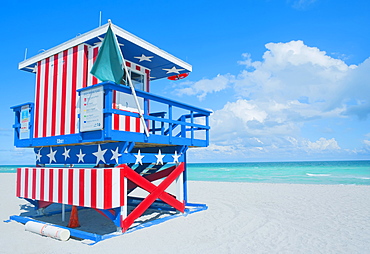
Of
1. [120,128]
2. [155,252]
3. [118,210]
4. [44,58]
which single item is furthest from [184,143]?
[44,58]

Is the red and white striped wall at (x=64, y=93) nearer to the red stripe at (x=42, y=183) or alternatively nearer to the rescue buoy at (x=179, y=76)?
the red stripe at (x=42, y=183)

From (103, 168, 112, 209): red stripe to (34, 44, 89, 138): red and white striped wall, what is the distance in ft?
5.09

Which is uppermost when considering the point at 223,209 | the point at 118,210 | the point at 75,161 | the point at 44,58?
the point at 44,58

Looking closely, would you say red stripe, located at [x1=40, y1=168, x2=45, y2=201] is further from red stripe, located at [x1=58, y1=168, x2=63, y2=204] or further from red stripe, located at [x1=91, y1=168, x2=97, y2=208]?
red stripe, located at [x1=91, y1=168, x2=97, y2=208]

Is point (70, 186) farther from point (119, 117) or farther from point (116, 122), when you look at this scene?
point (119, 117)

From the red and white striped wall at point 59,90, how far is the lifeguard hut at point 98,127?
2cm

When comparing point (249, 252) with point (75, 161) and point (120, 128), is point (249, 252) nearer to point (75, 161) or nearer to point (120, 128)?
point (120, 128)

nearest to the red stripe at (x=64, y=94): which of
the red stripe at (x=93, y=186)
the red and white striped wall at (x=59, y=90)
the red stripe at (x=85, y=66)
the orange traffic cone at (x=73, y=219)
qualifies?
the red and white striped wall at (x=59, y=90)

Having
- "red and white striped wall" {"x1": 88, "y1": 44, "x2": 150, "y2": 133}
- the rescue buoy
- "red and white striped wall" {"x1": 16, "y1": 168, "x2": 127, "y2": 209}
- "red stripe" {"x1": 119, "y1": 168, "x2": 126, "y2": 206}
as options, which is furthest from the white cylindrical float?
the rescue buoy

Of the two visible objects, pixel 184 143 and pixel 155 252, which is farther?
pixel 184 143

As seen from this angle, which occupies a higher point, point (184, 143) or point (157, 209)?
point (184, 143)

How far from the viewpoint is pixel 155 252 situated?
547 cm

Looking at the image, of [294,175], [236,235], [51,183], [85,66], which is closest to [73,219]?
[51,183]

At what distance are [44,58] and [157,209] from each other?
5484mm
